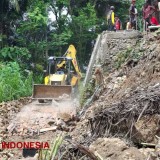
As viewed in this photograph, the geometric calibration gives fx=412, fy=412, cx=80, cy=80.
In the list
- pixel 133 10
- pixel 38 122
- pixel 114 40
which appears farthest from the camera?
pixel 133 10

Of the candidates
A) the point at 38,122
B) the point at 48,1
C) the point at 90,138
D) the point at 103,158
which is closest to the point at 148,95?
the point at 90,138

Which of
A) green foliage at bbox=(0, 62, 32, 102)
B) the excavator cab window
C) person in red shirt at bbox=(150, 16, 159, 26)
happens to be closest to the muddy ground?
person in red shirt at bbox=(150, 16, 159, 26)

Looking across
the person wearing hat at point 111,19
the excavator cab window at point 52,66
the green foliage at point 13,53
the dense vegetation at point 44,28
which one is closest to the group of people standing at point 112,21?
the person wearing hat at point 111,19

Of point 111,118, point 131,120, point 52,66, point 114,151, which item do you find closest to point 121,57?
point 52,66

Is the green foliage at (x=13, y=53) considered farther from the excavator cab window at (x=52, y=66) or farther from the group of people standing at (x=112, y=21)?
the group of people standing at (x=112, y=21)

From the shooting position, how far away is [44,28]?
72.0 ft

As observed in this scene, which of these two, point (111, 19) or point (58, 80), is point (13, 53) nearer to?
point (58, 80)

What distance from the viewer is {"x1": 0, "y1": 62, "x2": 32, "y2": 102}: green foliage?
15.8 meters

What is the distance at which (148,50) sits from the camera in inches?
387

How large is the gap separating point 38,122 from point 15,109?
2240mm

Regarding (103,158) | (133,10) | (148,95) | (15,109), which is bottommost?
(15,109)

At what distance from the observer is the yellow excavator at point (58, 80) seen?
13.6 m

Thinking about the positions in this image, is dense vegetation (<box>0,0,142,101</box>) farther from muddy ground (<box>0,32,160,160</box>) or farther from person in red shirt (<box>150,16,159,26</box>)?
person in red shirt (<box>150,16,159,26</box>)

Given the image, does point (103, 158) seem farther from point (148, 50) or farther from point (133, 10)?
point (133, 10)
